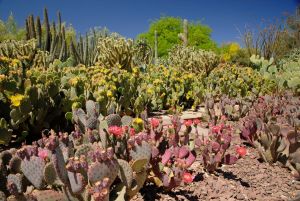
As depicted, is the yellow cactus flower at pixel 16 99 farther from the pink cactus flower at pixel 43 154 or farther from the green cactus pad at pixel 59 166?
the green cactus pad at pixel 59 166

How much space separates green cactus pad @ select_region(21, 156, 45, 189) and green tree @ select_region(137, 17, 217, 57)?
39.5 metres

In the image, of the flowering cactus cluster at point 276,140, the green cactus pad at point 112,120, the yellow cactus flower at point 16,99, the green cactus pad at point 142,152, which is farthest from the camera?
the yellow cactus flower at point 16,99

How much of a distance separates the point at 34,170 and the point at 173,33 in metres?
42.2

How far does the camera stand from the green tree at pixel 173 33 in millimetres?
42125

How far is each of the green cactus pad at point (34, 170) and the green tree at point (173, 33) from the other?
39.5m

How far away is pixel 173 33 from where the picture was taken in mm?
43125

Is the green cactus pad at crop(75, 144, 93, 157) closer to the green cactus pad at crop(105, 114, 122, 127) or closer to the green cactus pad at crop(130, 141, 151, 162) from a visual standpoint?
the green cactus pad at crop(130, 141, 151, 162)

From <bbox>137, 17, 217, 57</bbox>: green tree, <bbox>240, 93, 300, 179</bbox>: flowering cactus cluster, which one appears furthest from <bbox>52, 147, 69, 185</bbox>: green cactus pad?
<bbox>137, 17, 217, 57</bbox>: green tree

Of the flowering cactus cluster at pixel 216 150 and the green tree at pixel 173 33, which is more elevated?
the green tree at pixel 173 33

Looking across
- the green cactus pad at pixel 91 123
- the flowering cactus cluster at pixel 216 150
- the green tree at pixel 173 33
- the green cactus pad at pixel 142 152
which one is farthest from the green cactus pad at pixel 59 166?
the green tree at pixel 173 33

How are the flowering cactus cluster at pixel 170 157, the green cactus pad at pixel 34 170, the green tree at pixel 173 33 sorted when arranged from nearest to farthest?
1. the green cactus pad at pixel 34 170
2. the flowering cactus cluster at pixel 170 157
3. the green tree at pixel 173 33

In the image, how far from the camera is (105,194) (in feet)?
5.70

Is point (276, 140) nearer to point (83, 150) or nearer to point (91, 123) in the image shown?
point (91, 123)

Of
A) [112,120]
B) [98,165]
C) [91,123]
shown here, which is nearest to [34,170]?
[98,165]
